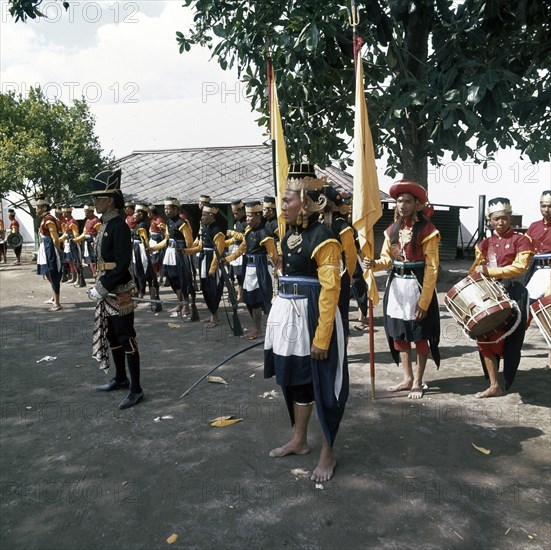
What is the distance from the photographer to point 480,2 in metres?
6.95

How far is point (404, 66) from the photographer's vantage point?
915cm

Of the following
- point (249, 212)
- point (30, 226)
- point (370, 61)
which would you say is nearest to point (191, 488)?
point (249, 212)

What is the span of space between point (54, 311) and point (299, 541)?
29.9ft

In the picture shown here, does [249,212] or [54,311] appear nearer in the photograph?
[249,212]

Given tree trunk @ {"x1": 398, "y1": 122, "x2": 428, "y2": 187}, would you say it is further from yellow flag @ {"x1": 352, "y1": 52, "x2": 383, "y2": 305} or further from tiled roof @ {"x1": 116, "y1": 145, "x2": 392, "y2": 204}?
tiled roof @ {"x1": 116, "y1": 145, "x2": 392, "y2": 204}

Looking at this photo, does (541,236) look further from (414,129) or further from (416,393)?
(414,129)

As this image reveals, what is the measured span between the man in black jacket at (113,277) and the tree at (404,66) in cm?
281

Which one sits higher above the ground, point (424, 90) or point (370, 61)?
point (370, 61)

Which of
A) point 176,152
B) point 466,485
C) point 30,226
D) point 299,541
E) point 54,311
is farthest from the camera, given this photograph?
point 30,226

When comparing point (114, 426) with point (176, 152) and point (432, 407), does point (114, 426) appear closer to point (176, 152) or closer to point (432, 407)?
point (432, 407)

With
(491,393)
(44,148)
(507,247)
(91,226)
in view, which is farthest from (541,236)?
(44,148)

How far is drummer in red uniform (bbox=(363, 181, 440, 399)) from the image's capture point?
5105 millimetres

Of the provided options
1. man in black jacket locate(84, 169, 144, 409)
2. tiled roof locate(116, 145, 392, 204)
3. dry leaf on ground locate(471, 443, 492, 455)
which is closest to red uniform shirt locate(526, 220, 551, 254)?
dry leaf on ground locate(471, 443, 492, 455)

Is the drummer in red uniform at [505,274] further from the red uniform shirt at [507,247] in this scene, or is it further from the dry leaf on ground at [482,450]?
the dry leaf on ground at [482,450]
